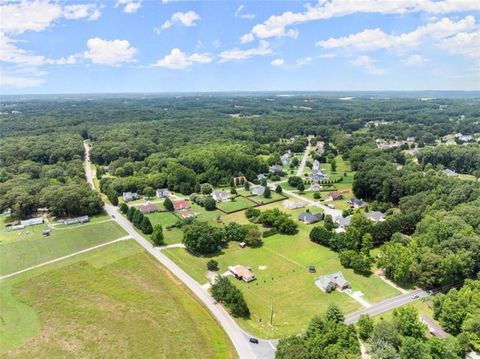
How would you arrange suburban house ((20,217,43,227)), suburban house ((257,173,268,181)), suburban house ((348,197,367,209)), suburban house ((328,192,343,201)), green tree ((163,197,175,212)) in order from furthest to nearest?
suburban house ((257,173,268,181)) < suburban house ((328,192,343,201)) < suburban house ((348,197,367,209)) < green tree ((163,197,175,212)) < suburban house ((20,217,43,227))

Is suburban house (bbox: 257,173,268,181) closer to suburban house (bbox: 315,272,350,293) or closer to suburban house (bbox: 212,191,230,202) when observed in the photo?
suburban house (bbox: 212,191,230,202)

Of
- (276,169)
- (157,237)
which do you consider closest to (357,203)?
(276,169)

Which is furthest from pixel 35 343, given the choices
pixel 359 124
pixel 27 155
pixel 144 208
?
pixel 359 124

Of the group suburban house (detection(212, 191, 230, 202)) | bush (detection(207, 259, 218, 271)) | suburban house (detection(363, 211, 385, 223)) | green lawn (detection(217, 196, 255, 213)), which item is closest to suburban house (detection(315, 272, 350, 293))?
bush (detection(207, 259, 218, 271))

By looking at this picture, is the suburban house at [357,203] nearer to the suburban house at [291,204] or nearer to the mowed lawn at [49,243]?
the suburban house at [291,204]

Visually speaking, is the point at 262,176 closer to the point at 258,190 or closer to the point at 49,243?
the point at 258,190
